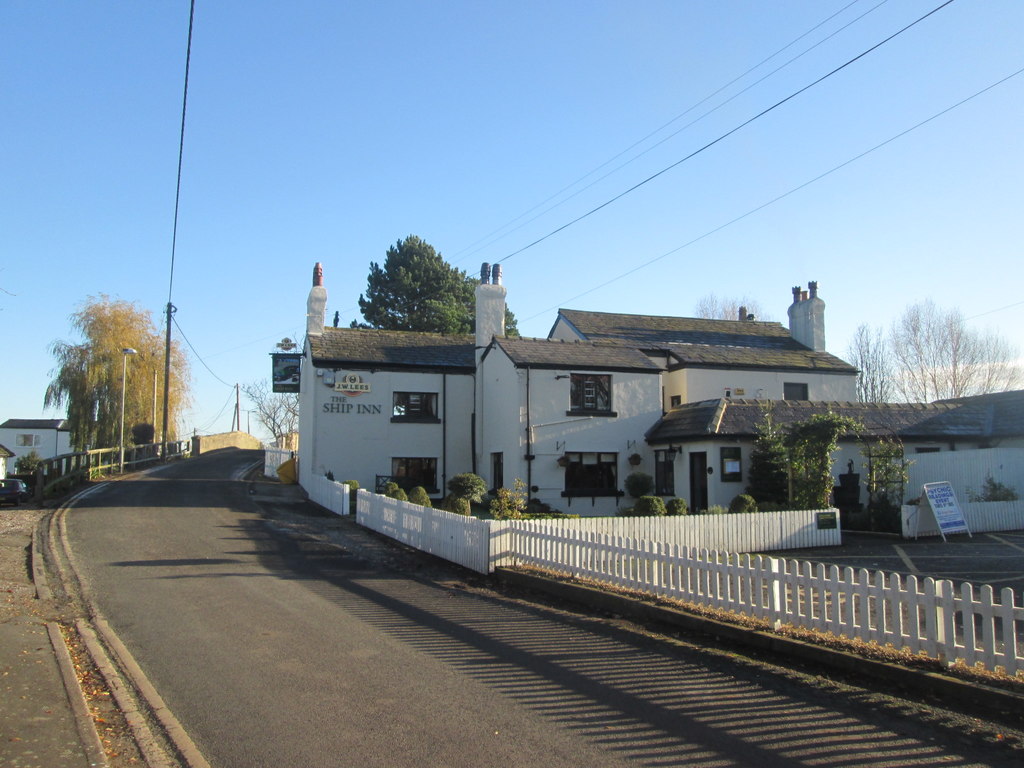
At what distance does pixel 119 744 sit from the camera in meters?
5.95


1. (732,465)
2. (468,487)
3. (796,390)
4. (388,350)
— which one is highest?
(388,350)

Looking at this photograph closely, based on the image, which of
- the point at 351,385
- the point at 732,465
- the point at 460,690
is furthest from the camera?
the point at 351,385

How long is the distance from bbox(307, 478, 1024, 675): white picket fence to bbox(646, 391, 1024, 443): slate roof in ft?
21.1

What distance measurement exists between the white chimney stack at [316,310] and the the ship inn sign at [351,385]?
109 inches

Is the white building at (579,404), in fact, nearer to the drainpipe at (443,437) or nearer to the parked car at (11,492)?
the drainpipe at (443,437)

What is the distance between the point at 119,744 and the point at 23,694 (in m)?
1.55

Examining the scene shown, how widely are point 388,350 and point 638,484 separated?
464 inches

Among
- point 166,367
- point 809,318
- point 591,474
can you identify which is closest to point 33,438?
point 166,367

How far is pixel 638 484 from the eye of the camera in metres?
27.1

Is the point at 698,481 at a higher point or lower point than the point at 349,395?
lower

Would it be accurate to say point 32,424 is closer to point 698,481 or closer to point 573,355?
point 573,355

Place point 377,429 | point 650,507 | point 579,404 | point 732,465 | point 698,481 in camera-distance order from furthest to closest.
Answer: point 377,429
point 579,404
point 698,481
point 732,465
point 650,507

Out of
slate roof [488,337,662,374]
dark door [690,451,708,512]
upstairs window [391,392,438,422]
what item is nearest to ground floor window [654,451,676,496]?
dark door [690,451,708,512]

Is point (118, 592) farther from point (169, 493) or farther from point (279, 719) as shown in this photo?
point (169, 493)
